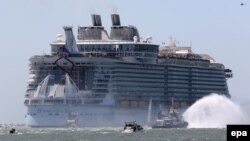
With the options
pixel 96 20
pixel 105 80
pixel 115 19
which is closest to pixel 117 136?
pixel 105 80

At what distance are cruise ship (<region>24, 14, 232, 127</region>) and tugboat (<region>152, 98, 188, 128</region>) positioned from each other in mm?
3772

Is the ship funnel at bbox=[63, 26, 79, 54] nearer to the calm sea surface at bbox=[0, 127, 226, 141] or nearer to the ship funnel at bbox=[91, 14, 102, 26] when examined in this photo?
the ship funnel at bbox=[91, 14, 102, 26]

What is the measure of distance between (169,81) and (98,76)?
46.5 feet

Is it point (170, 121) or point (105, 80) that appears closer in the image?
point (170, 121)

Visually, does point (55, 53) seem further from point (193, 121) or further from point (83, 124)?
point (193, 121)

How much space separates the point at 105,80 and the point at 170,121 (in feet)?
44.4

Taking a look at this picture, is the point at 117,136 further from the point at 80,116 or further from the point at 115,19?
the point at 115,19

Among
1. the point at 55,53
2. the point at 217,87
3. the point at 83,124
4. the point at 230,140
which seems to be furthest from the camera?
the point at 217,87

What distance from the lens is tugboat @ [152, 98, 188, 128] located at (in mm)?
134125

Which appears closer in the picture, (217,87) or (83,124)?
(83,124)

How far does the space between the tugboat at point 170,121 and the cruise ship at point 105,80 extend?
3.77m

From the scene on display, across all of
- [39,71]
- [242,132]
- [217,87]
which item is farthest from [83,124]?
[242,132]

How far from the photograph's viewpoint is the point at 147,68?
14838 centimetres

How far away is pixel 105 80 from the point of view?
471 feet
